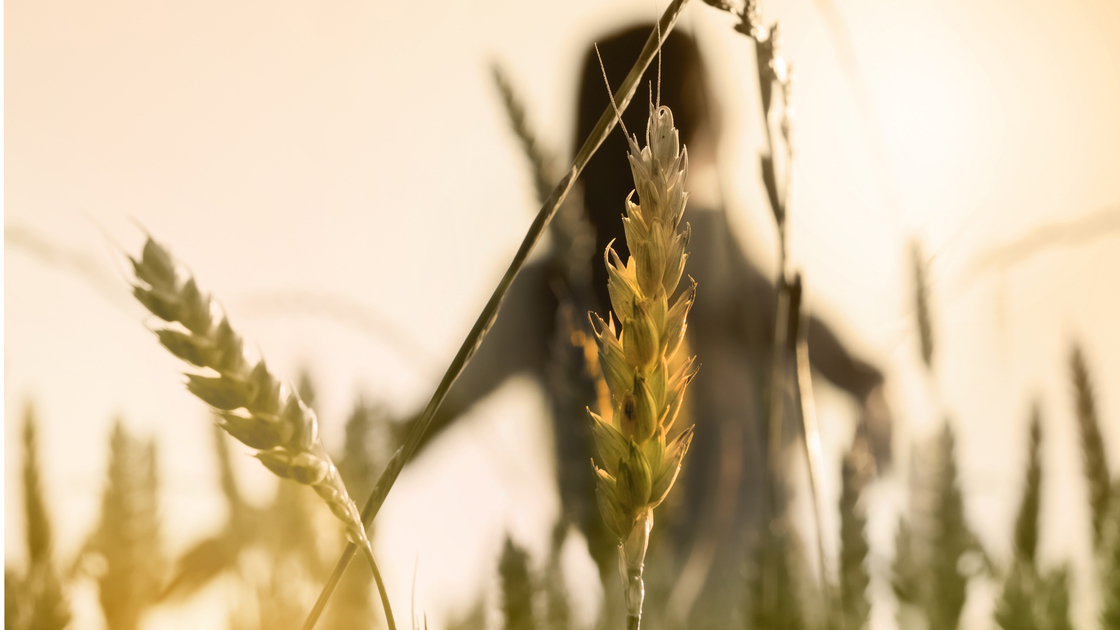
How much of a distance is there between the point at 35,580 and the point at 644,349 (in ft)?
1.42

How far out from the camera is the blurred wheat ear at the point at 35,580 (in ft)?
1.09

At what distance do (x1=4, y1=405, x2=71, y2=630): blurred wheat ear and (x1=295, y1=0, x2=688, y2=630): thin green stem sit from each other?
13.9 inches

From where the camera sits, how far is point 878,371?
0.96 m

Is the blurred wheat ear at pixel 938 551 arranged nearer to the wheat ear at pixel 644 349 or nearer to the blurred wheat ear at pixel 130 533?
the wheat ear at pixel 644 349

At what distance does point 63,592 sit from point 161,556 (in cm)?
6

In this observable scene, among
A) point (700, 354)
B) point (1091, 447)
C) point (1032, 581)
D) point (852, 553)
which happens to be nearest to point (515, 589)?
point (852, 553)

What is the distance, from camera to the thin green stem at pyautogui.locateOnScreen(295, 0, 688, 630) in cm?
11

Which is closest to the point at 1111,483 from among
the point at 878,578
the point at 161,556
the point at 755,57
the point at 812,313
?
the point at 878,578

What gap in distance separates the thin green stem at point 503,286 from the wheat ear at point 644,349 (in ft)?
0.05

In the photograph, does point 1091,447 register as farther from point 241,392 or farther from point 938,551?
point 241,392

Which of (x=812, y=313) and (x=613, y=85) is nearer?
(x=613, y=85)

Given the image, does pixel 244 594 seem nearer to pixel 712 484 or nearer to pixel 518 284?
pixel 518 284

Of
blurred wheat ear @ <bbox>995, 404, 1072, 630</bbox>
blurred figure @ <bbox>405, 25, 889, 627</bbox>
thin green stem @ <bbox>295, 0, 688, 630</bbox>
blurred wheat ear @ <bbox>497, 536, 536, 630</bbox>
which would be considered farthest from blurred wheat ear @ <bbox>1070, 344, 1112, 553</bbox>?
thin green stem @ <bbox>295, 0, 688, 630</bbox>

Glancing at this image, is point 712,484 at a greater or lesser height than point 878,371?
lesser
